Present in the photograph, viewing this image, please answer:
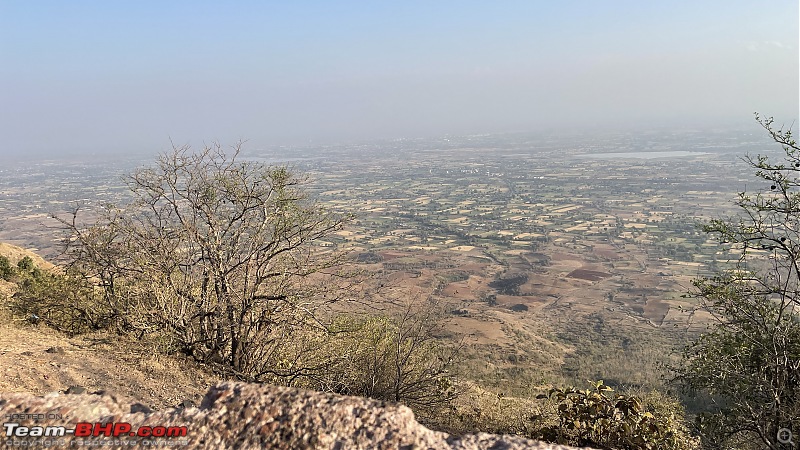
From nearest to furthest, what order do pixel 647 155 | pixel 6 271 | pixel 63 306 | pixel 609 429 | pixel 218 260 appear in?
pixel 609 429
pixel 218 260
pixel 63 306
pixel 6 271
pixel 647 155

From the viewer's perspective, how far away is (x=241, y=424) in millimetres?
3309

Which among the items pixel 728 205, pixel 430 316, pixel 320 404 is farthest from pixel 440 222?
pixel 320 404

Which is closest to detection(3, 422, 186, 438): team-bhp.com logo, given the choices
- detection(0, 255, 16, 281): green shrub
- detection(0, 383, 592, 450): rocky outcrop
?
detection(0, 383, 592, 450): rocky outcrop

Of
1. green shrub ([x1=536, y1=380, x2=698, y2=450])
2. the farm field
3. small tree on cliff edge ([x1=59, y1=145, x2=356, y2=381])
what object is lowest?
the farm field

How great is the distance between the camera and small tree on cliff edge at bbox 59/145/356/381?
9.16 m

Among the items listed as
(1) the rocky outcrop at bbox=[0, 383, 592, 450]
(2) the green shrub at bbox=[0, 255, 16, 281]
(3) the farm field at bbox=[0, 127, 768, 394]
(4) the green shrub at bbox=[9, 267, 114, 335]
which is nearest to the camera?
(1) the rocky outcrop at bbox=[0, 383, 592, 450]

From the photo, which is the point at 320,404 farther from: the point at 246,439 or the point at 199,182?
the point at 199,182

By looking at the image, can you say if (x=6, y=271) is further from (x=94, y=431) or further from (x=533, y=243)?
(x=533, y=243)

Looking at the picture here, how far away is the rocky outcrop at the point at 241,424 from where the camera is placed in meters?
3.21

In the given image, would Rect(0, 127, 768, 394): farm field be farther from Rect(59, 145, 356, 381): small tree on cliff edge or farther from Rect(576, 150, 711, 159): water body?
Rect(576, 150, 711, 159): water body

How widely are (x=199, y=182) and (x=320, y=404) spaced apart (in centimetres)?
782

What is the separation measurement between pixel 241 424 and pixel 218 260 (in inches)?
254

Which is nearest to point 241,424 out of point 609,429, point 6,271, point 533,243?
point 609,429

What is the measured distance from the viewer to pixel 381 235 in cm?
6825
